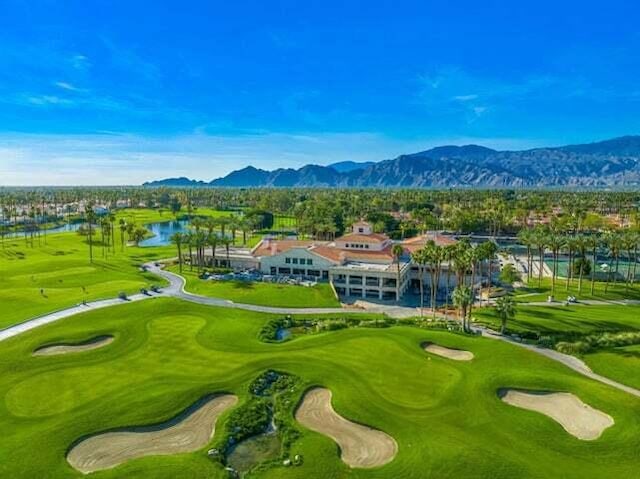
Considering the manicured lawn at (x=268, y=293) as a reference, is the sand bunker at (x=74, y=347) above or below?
below

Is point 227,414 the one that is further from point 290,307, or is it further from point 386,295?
point 386,295

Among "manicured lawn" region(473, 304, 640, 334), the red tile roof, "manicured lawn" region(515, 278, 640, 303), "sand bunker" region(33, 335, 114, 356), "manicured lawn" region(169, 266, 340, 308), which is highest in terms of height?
the red tile roof

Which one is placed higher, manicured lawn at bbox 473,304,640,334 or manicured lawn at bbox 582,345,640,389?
manicured lawn at bbox 473,304,640,334

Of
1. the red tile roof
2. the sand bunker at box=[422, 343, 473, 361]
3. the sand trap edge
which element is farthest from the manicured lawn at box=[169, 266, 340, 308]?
the sand bunker at box=[422, 343, 473, 361]

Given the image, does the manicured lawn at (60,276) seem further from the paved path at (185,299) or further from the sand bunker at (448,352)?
the sand bunker at (448,352)

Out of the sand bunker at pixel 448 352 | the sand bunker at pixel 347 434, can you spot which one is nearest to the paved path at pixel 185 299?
the sand bunker at pixel 448 352

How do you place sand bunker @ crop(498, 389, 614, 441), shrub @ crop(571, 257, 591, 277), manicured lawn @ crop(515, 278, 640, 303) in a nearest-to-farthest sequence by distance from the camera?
1. sand bunker @ crop(498, 389, 614, 441)
2. manicured lawn @ crop(515, 278, 640, 303)
3. shrub @ crop(571, 257, 591, 277)

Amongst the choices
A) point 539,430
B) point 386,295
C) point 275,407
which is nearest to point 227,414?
point 275,407

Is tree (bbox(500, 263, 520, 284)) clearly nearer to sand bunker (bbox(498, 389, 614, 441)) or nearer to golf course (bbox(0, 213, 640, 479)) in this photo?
golf course (bbox(0, 213, 640, 479))
